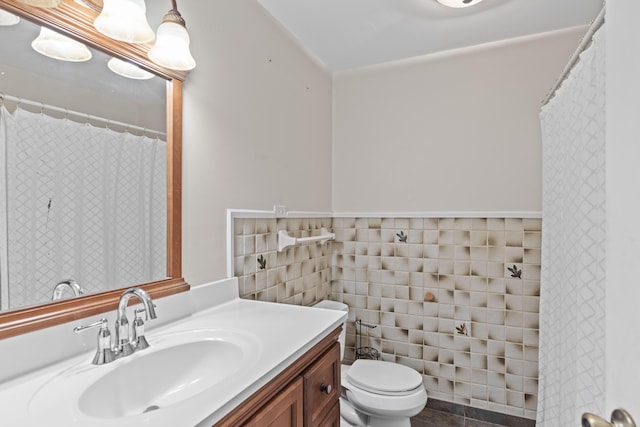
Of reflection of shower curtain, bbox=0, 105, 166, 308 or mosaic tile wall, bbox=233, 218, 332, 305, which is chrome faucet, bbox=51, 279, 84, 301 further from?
mosaic tile wall, bbox=233, 218, 332, 305

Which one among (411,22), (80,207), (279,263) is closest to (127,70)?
(80,207)

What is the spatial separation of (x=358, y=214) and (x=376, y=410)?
1.25 m

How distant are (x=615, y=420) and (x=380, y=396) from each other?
4.91 feet

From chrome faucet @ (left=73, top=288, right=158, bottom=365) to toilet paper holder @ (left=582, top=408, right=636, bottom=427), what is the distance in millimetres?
950

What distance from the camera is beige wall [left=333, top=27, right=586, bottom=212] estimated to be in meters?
2.12

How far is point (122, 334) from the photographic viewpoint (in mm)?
968

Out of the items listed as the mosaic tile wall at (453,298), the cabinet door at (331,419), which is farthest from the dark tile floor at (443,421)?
the cabinet door at (331,419)

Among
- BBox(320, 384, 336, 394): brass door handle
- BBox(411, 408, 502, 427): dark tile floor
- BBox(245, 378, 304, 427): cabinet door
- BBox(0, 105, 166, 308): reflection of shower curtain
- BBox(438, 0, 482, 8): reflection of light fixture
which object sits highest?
BBox(438, 0, 482, 8): reflection of light fixture

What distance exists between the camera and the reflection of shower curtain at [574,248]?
1.00 m

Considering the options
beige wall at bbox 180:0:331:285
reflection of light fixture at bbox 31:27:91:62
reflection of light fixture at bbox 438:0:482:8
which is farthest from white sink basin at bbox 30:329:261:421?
reflection of light fixture at bbox 438:0:482:8

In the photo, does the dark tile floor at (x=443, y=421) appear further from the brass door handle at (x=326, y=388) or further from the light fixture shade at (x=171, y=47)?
the light fixture shade at (x=171, y=47)

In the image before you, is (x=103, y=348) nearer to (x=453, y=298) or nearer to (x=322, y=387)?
(x=322, y=387)

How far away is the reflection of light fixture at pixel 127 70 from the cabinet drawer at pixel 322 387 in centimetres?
114

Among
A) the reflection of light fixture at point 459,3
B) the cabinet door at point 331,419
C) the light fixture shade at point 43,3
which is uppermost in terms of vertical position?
the reflection of light fixture at point 459,3
